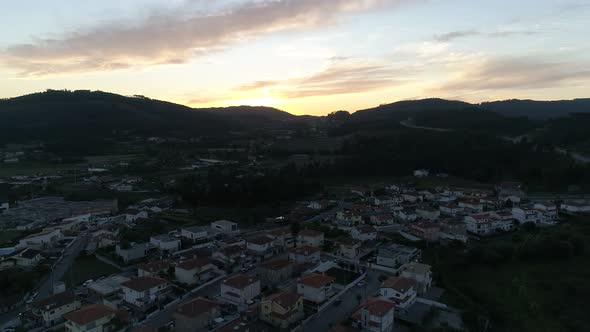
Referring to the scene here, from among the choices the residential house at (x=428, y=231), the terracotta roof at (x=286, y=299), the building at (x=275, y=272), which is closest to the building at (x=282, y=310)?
the terracotta roof at (x=286, y=299)

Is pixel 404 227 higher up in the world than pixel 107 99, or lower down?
lower down

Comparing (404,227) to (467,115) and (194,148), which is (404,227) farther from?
(467,115)

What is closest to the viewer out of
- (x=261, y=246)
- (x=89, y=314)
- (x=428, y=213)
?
(x=89, y=314)

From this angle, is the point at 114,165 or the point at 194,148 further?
the point at 194,148

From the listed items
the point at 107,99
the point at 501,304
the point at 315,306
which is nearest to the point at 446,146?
the point at 501,304

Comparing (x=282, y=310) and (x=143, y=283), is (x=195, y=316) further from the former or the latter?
(x=143, y=283)

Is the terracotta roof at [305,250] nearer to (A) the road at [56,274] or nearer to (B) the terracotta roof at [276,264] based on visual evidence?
(B) the terracotta roof at [276,264]

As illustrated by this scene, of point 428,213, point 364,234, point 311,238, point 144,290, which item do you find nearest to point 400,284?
point 364,234
